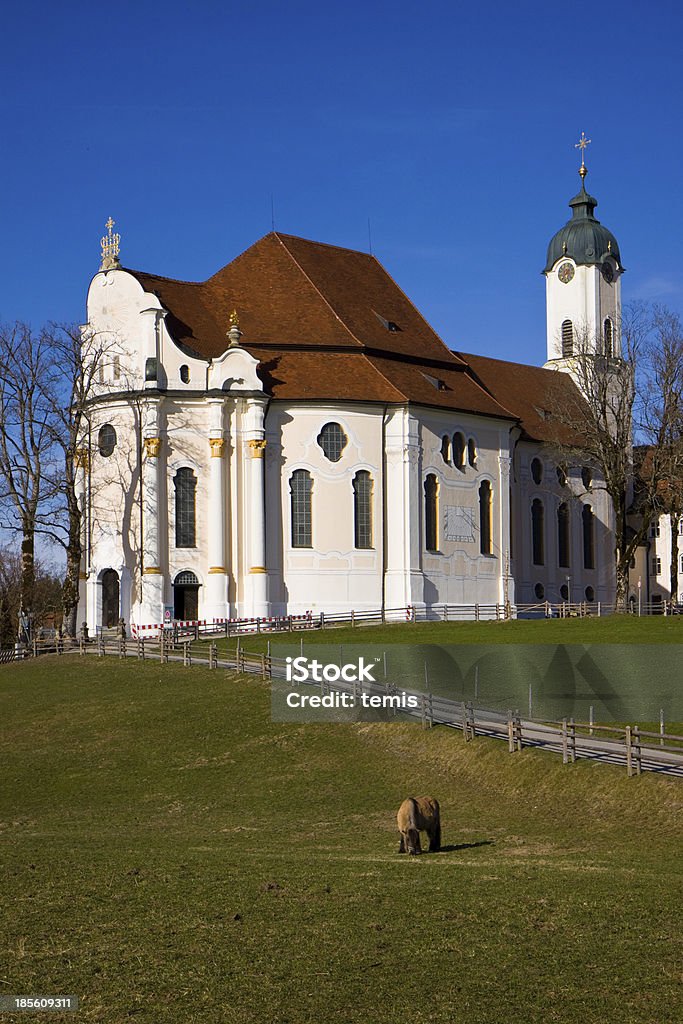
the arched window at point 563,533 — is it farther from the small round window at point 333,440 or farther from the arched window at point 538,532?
the small round window at point 333,440

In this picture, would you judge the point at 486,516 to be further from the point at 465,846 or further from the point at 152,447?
the point at 465,846

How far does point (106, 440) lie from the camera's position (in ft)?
196

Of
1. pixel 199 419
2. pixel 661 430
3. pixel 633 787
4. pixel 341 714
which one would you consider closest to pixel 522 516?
pixel 661 430

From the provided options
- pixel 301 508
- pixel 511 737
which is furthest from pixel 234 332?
pixel 511 737

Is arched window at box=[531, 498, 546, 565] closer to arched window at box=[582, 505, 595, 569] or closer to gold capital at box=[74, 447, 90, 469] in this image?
arched window at box=[582, 505, 595, 569]

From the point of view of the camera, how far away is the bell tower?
8662 centimetres

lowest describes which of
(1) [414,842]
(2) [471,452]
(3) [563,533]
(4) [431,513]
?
(1) [414,842]

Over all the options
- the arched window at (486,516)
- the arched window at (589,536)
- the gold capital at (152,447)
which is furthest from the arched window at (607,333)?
the gold capital at (152,447)

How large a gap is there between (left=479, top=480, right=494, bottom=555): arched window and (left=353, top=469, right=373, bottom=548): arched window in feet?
22.5

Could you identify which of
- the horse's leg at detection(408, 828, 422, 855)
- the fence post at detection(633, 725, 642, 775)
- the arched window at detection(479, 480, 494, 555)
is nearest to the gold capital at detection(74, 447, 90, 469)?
the arched window at detection(479, 480, 494, 555)

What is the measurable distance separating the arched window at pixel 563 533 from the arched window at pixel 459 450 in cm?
1204

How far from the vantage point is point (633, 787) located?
77.2 feet

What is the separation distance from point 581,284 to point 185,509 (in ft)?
131

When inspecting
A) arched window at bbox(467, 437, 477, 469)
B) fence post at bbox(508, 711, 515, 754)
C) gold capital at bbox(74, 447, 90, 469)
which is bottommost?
fence post at bbox(508, 711, 515, 754)
